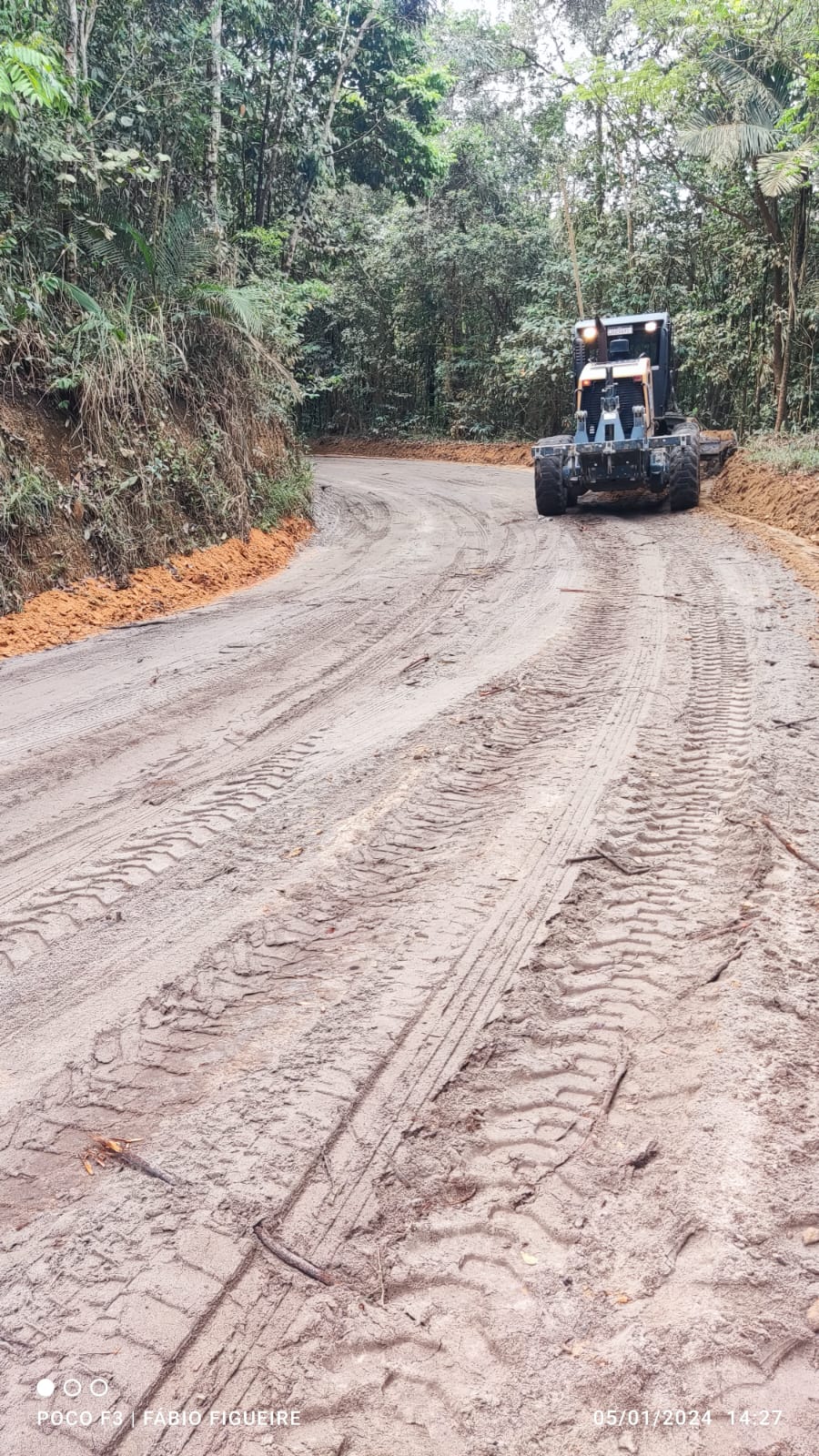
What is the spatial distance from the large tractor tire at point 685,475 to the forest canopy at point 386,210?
353cm

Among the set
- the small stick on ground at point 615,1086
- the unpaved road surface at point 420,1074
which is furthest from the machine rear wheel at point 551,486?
the small stick on ground at point 615,1086

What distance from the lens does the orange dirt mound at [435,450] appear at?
2305 centimetres

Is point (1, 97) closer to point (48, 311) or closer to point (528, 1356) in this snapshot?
point (48, 311)

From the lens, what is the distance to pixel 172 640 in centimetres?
735

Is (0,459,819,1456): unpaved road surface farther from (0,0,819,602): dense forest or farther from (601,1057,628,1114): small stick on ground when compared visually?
(0,0,819,602): dense forest

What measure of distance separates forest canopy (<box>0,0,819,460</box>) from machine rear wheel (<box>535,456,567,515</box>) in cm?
356

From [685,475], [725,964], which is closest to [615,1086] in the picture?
[725,964]

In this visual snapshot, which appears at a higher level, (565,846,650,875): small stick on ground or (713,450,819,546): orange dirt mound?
(713,450,819,546): orange dirt mound

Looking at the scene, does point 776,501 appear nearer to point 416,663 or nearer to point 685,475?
point 685,475

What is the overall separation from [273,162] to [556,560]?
11129 millimetres

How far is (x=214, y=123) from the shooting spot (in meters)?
12.1

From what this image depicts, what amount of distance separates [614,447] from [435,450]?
1462 cm

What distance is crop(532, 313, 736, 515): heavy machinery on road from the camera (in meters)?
12.0

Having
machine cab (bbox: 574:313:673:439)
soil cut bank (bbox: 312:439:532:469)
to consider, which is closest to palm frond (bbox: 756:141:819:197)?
machine cab (bbox: 574:313:673:439)
